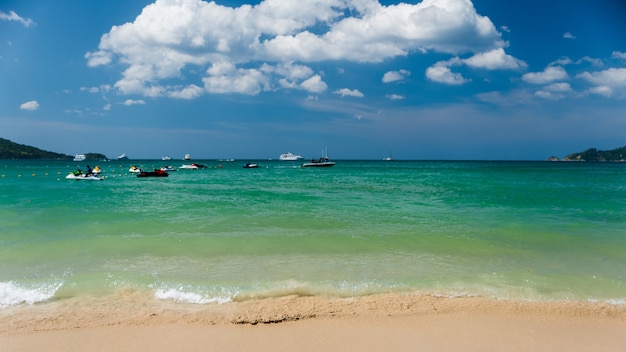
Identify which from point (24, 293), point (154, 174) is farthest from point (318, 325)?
point (154, 174)

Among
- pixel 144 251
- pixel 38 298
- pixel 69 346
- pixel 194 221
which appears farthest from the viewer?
pixel 194 221

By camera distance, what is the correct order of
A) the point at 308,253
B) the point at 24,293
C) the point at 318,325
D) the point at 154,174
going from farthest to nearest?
the point at 154,174, the point at 308,253, the point at 24,293, the point at 318,325

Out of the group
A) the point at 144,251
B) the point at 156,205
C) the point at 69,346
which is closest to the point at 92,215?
the point at 156,205

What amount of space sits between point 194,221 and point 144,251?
5.50 meters

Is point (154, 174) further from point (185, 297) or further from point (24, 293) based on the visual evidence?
point (185, 297)

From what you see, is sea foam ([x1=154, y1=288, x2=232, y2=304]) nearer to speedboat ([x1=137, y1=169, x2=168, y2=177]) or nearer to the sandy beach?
the sandy beach

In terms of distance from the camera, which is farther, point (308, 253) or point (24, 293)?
point (308, 253)

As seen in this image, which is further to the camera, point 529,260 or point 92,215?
point 92,215

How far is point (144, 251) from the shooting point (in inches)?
438

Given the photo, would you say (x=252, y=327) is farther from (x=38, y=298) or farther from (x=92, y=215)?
(x=92, y=215)

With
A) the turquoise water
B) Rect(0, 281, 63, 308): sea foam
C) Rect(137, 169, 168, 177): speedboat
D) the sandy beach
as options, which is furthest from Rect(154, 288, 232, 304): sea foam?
Rect(137, 169, 168, 177): speedboat

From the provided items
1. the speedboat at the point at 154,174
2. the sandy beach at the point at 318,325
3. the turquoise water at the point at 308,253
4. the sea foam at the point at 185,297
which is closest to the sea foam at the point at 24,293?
the turquoise water at the point at 308,253

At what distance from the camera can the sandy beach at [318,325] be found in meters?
5.52

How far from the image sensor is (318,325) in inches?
240
